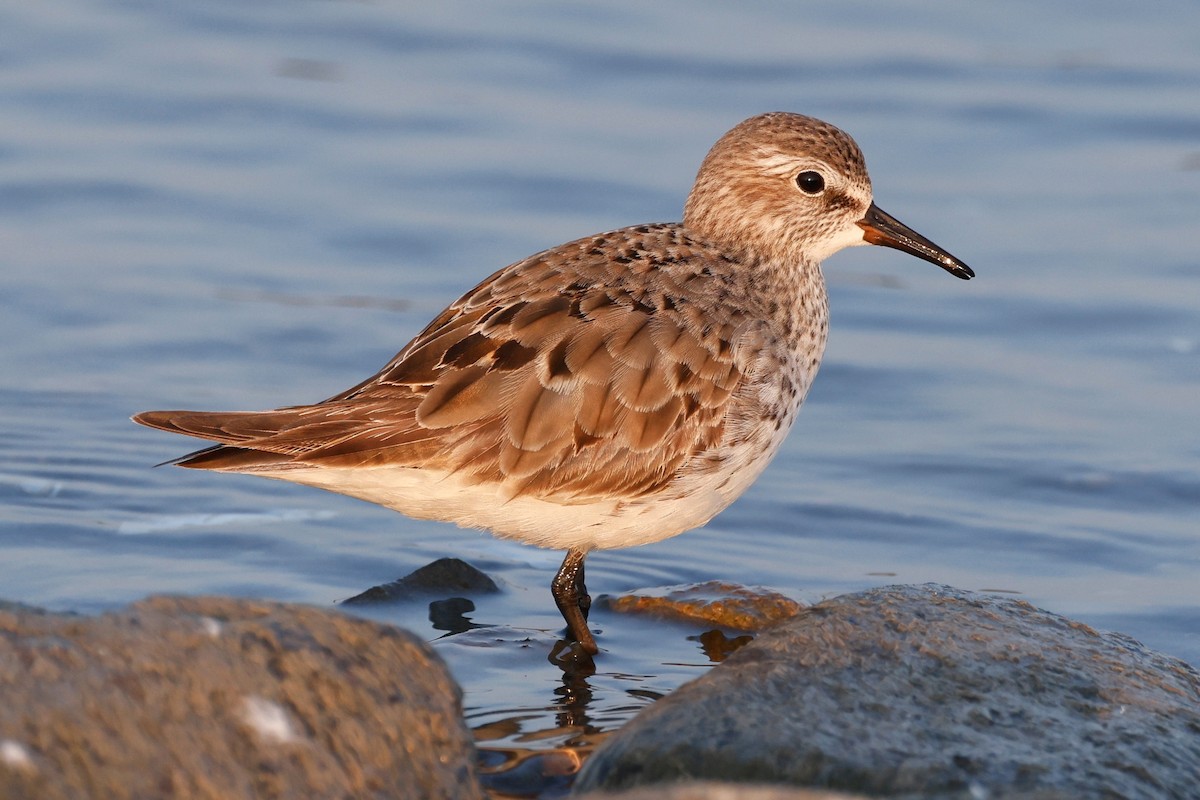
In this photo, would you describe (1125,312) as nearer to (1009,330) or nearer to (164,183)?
(1009,330)

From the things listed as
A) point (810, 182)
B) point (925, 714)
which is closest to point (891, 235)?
point (810, 182)

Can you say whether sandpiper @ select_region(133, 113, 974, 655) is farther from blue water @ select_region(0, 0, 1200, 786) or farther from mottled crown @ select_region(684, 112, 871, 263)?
blue water @ select_region(0, 0, 1200, 786)

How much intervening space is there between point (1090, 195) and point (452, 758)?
29.3 ft

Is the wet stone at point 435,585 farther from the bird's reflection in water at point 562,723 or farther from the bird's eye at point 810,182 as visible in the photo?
the bird's eye at point 810,182

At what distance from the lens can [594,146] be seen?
13.0 m

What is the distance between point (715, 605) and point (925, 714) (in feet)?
6.88

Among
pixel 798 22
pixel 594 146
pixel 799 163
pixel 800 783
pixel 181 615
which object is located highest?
pixel 798 22

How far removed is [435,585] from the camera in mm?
7684

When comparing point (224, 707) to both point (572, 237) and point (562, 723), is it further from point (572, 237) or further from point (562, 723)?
point (572, 237)

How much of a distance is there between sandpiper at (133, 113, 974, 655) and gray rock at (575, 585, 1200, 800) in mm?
985

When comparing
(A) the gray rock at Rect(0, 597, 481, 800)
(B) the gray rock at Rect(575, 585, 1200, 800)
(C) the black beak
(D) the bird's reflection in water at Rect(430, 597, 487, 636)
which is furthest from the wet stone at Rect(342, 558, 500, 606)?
(A) the gray rock at Rect(0, 597, 481, 800)

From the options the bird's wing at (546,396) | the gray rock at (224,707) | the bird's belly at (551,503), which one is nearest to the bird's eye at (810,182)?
the bird's wing at (546,396)

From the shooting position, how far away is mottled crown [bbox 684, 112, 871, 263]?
25.4 feet

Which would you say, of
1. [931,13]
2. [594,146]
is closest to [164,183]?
[594,146]
